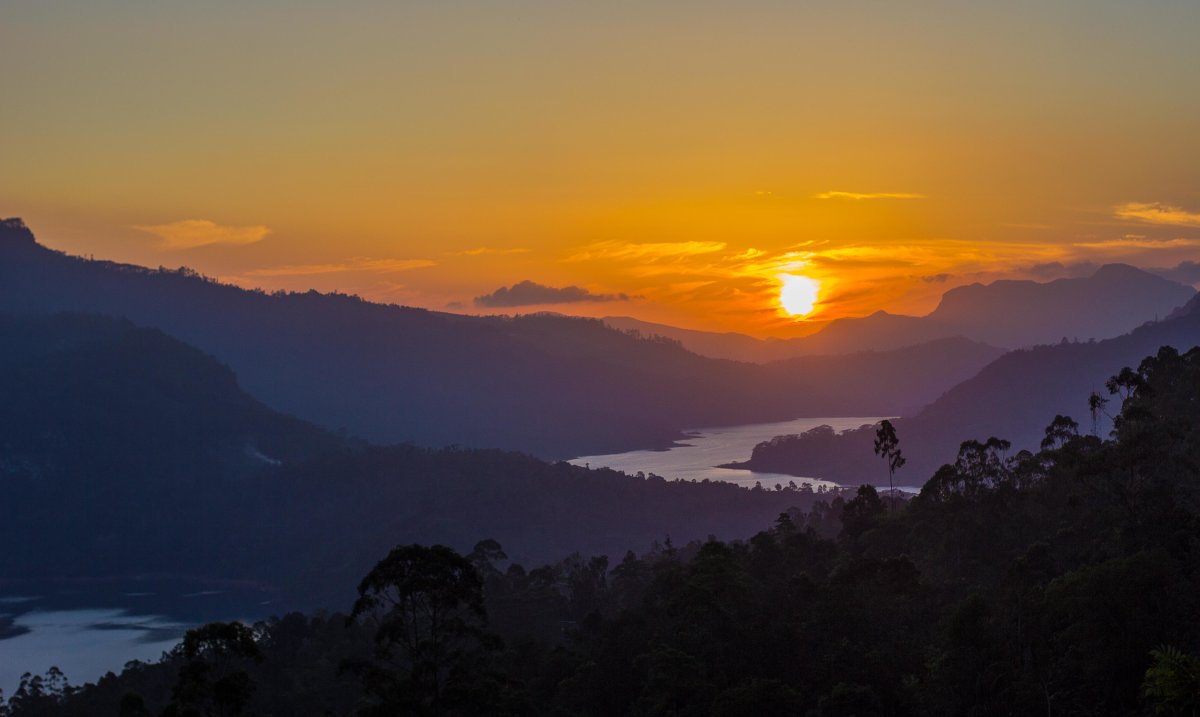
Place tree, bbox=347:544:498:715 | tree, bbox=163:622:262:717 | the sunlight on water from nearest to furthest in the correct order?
1. tree, bbox=163:622:262:717
2. tree, bbox=347:544:498:715
3. the sunlight on water

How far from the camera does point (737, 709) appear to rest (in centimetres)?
4175

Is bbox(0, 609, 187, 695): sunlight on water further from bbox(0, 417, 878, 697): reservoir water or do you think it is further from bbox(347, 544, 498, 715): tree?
bbox(347, 544, 498, 715): tree

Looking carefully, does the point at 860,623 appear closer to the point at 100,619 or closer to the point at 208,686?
the point at 208,686

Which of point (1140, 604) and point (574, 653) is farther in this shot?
point (574, 653)

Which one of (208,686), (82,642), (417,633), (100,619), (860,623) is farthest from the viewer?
(100,619)

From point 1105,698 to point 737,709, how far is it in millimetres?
12119

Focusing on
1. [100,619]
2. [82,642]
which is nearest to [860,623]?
[82,642]

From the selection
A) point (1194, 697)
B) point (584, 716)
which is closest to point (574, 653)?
point (584, 716)

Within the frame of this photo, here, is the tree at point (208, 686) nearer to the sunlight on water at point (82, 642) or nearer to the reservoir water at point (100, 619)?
the reservoir water at point (100, 619)

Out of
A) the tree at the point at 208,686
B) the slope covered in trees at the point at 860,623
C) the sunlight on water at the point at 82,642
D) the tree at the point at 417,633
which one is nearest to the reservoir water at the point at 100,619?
the sunlight on water at the point at 82,642

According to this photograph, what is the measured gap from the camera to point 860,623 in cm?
5075

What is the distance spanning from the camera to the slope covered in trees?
121 ft

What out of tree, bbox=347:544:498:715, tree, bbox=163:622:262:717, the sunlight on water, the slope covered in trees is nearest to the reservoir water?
the sunlight on water

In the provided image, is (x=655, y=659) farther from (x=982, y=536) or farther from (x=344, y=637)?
(x=344, y=637)
